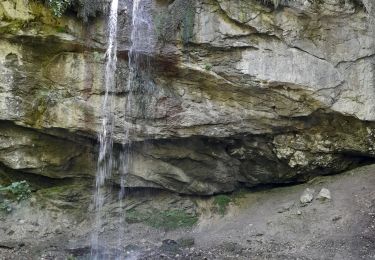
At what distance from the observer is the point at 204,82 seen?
7.88 m

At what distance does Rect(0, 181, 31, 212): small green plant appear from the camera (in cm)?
835

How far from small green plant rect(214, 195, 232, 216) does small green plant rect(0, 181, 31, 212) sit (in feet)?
12.2

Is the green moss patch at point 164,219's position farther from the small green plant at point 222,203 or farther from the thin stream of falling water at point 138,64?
the thin stream of falling water at point 138,64

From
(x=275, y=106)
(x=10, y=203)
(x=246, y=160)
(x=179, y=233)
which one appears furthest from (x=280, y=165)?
(x=10, y=203)

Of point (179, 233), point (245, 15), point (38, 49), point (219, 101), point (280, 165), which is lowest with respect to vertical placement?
point (179, 233)

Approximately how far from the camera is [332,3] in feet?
25.0

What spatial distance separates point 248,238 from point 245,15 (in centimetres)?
396

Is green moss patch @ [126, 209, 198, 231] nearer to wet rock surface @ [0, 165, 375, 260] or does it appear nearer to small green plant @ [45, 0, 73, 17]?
wet rock surface @ [0, 165, 375, 260]

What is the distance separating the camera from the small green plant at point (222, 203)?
8977 mm

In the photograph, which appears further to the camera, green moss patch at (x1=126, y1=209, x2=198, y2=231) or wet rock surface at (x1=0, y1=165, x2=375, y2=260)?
green moss patch at (x1=126, y1=209, x2=198, y2=231)

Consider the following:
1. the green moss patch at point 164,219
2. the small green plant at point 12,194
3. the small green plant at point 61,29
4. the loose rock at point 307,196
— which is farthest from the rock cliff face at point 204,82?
the green moss patch at point 164,219

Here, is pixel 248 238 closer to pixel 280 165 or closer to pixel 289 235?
pixel 289 235

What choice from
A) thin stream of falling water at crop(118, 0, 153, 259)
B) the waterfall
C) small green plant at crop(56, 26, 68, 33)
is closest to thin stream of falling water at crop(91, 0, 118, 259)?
the waterfall

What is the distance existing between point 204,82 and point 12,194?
4227 mm
